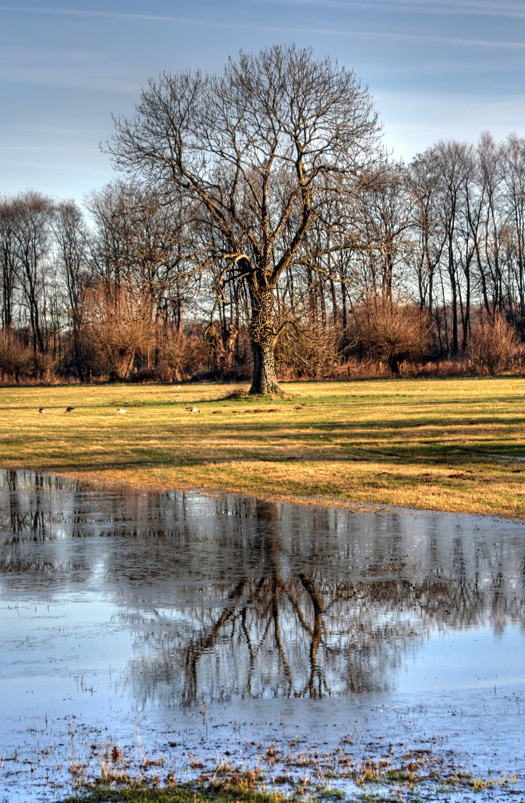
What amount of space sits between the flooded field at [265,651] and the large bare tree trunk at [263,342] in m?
23.8

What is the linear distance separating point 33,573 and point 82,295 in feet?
223

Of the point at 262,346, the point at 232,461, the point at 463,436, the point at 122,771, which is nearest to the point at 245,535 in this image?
the point at 122,771

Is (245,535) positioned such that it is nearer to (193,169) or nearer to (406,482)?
(406,482)

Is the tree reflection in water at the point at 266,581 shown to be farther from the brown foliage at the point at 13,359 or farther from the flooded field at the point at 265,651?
the brown foliage at the point at 13,359

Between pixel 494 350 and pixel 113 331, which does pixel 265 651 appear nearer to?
pixel 494 350

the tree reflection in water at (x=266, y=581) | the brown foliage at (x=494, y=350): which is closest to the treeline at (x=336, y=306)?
the brown foliage at (x=494, y=350)

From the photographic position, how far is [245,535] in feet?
33.9

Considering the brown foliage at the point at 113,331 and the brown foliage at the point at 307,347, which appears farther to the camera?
the brown foliage at the point at 113,331

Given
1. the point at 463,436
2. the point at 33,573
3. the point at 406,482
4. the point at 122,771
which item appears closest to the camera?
the point at 122,771

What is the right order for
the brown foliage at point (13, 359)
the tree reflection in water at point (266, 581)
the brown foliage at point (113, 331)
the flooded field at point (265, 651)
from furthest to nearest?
the brown foliage at point (13, 359) < the brown foliage at point (113, 331) < the tree reflection in water at point (266, 581) < the flooded field at point (265, 651)

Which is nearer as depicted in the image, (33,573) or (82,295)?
(33,573)

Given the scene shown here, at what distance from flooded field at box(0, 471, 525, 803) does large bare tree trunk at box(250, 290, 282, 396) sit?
23.8 meters

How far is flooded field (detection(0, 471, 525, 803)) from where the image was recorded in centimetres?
457

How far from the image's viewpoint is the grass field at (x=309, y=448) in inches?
539
